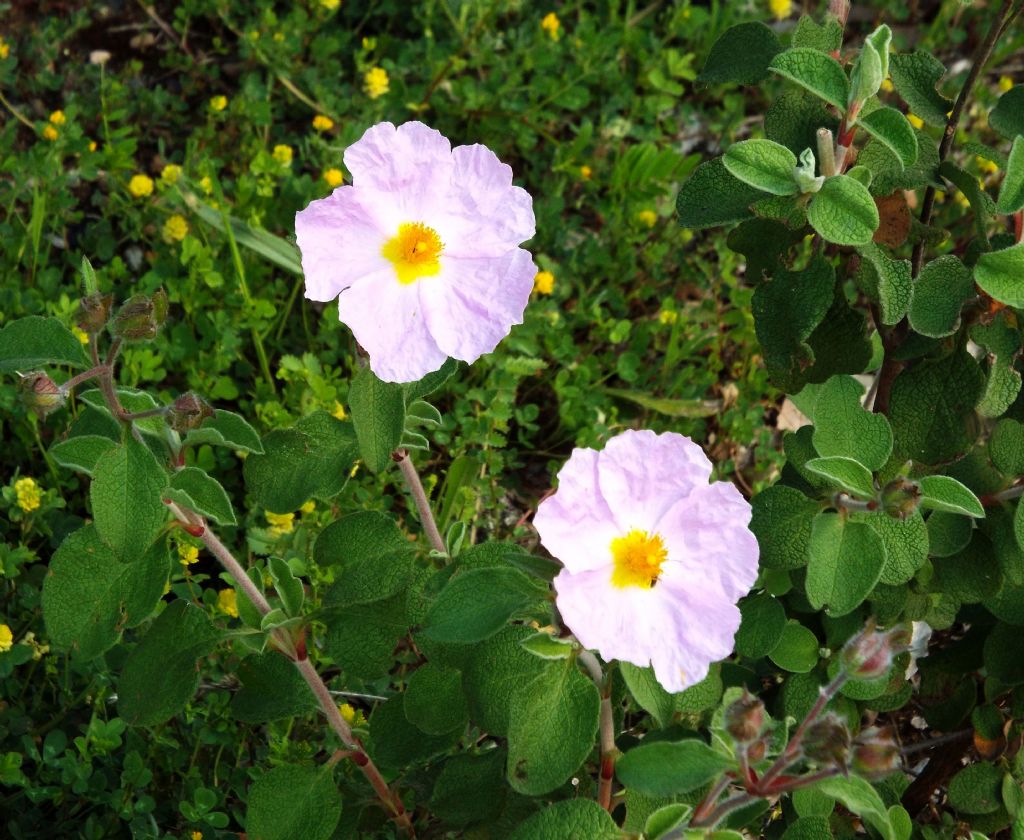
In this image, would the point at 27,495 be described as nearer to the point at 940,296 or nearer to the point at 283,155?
the point at 283,155

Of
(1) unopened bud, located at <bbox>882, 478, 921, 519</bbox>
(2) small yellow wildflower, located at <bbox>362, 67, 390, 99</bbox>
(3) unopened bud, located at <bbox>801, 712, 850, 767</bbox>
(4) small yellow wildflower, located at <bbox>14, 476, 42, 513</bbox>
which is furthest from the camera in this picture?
(2) small yellow wildflower, located at <bbox>362, 67, 390, 99</bbox>

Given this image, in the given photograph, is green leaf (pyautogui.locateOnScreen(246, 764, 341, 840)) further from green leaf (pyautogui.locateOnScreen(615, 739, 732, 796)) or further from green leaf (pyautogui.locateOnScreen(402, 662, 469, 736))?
green leaf (pyautogui.locateOnScreen(615, 739, 732, 796))

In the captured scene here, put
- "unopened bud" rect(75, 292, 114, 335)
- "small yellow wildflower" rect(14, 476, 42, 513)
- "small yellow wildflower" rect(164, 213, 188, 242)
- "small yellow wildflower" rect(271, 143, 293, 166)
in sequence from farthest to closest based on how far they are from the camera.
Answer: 1. "small yellow wildflower" rect(271, 143, 293, 166)
2. "small yellow wildflower" rect(164, 213, 188, 242)
3. "small yellow wildflower" rect(14, 476, 42, 513)
4. "unopened bud" rect(75, 292, 114, 335)

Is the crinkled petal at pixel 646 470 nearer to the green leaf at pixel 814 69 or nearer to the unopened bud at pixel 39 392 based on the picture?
the green leaf at pixel 814 69

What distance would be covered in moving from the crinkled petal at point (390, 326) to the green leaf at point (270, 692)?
632mm

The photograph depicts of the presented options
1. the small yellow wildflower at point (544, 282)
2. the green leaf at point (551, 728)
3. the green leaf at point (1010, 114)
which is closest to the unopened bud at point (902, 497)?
the green leaf at point (551, 728)

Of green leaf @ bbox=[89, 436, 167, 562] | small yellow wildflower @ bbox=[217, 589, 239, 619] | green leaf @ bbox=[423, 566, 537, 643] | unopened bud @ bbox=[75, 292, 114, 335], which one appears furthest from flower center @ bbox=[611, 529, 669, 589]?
small yellow wildflower @ bbox=[217, 589, 239, 619]

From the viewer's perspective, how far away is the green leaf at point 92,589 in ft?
5.26

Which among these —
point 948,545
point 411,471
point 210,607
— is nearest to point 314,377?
point 210,607

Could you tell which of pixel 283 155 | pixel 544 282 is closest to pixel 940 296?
pixel 544 282

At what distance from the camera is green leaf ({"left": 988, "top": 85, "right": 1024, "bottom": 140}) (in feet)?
5.53

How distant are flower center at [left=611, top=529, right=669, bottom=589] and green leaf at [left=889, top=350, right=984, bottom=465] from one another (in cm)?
51

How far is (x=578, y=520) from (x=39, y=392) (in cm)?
66

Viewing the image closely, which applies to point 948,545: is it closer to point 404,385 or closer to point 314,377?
point 404,385
